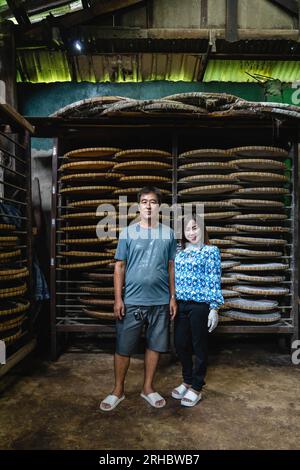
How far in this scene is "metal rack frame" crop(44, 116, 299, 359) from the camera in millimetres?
3582

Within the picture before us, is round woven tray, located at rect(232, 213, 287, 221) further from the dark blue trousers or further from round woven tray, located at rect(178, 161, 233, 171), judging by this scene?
the dark blue trousers

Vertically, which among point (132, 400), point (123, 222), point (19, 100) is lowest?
point (132, 400)

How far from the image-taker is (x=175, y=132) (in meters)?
3.75

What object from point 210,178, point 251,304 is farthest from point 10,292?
point 251,304

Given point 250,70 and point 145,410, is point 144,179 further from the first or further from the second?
point 250,70

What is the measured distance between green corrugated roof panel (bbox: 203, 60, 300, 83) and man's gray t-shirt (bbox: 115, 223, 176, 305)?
2963 mm

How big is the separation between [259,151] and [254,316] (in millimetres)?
1854

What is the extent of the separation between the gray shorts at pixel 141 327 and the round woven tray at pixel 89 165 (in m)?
1.72

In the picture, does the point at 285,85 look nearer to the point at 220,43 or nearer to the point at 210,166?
the point at 220,43

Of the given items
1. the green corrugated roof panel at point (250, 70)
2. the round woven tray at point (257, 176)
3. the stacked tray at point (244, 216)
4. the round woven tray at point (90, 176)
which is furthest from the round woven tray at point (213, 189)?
the green corrugated roof panel at point (250, 70)

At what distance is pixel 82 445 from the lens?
2.15 meters

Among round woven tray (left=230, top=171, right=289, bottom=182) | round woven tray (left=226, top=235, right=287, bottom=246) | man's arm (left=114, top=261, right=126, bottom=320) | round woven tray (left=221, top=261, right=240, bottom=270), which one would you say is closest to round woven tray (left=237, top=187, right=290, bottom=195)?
round woven tray (left=230, top=171, right=289, bottom=182)

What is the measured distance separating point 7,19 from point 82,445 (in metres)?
4.72
